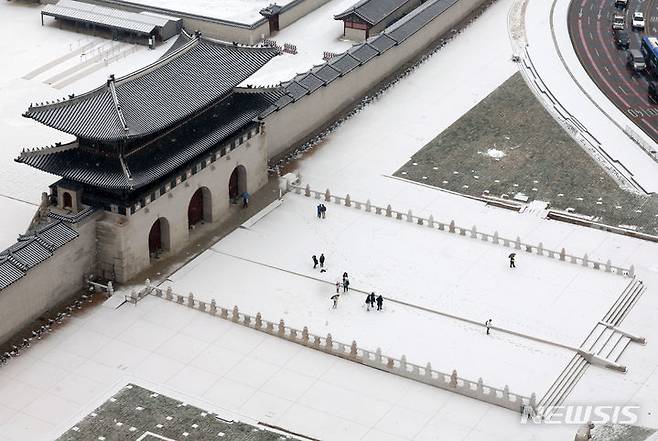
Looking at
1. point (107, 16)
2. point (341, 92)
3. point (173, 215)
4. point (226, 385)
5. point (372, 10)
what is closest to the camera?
point (226, 385)

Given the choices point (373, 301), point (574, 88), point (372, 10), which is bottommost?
point (373, 301)

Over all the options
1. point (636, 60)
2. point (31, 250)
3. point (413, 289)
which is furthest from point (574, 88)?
point (31, 250)

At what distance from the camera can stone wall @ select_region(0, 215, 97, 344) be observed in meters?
102

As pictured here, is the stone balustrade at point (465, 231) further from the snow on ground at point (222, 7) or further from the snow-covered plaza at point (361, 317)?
the snow on ground at point (222, 7)

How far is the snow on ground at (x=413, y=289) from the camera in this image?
10338cm

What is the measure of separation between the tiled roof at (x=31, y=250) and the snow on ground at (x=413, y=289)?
417 inches

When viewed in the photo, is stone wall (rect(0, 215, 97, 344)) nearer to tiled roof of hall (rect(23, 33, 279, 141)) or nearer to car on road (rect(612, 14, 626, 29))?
tiled roof of hall (rect(23, 33, 279, 141))

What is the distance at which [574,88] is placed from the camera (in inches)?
5807

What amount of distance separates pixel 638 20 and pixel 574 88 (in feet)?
73.7

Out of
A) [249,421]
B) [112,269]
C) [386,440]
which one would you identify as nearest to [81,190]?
[112,269]

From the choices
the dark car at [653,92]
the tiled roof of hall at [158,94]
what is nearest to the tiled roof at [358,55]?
the tiled roof of hall at [158,94]

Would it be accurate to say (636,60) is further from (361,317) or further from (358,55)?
(361,317)

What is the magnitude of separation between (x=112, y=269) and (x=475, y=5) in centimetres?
7662

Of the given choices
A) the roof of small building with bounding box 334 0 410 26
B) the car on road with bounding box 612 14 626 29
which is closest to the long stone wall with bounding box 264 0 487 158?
the roof of small building with bounding box 334 0 410 26
